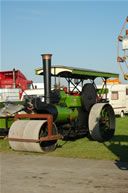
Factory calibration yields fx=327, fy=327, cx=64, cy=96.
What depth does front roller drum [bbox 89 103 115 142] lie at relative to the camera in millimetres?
9961

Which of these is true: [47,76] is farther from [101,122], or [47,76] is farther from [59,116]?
[101,122]

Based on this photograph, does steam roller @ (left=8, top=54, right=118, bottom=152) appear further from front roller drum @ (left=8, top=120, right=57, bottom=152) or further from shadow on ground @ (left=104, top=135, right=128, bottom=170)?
shadow on ground @ (left=104, top=135, right=128, bottom=170)

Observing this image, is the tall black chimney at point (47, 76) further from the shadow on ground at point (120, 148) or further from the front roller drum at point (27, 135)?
the shadow on ground at point (120, 148)

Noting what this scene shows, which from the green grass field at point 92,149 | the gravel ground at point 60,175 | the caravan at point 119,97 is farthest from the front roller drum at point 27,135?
the caravan at point 119,97

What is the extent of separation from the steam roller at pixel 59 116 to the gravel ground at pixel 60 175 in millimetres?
597

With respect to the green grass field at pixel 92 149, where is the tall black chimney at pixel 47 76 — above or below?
above

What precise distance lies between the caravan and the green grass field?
1041cm

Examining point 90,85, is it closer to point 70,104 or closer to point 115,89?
point 70,104

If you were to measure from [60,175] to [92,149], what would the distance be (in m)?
2.71

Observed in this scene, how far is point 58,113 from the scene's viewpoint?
9195mm

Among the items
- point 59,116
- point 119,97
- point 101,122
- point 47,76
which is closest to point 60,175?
point 59,116

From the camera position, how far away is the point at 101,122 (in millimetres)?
10422

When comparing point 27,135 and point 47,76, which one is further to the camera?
point 47,76

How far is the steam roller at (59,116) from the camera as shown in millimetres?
8094
